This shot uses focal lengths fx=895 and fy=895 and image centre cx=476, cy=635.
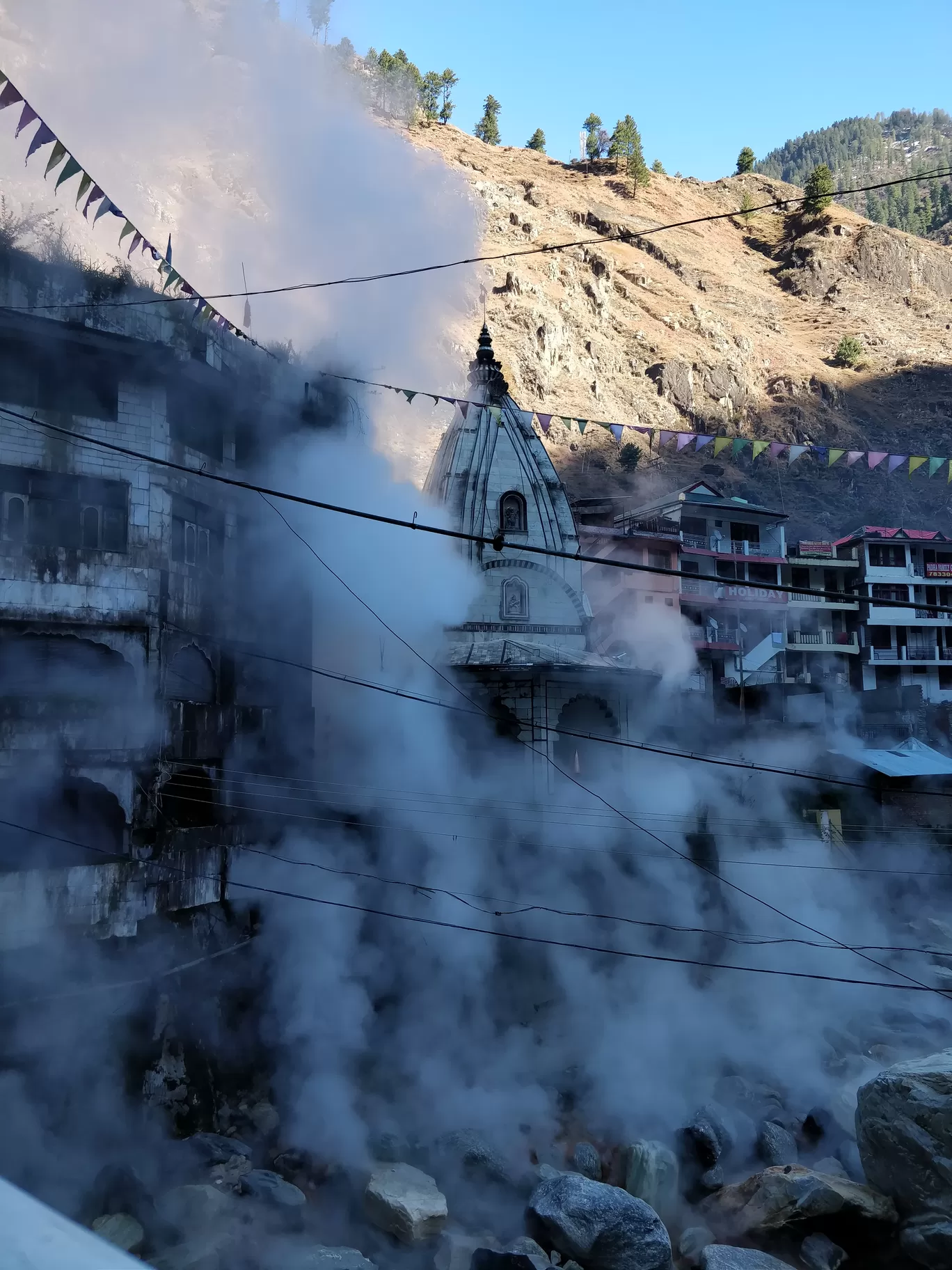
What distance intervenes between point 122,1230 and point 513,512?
695 inches

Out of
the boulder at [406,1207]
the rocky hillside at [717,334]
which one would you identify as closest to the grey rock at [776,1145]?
the boulder at [406,1207]

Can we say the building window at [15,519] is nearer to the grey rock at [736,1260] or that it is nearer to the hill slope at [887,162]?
the grey rock at [736,1260]

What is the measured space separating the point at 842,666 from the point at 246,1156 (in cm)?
3330

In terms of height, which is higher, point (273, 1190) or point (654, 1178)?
point (273, 1190)

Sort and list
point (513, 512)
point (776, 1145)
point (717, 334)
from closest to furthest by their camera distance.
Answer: point (776, 1145), point (513, 512), point (717, 334)

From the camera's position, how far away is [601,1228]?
11.2 metres

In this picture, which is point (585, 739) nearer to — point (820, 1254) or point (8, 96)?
point (820, 1254)

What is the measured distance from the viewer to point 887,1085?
12227 millimetres

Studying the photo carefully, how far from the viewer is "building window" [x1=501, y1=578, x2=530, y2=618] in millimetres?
23125

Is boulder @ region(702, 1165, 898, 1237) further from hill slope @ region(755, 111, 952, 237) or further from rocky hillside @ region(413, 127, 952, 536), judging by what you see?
hill slope @ region(755, 111, 952, 237)

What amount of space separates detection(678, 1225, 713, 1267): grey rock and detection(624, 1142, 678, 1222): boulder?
54 cm

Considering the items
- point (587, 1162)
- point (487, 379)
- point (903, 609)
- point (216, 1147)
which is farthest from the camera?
point (903, 609)

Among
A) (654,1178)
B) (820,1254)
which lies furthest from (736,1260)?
(654,1178)

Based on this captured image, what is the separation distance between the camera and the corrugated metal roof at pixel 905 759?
26234mm
